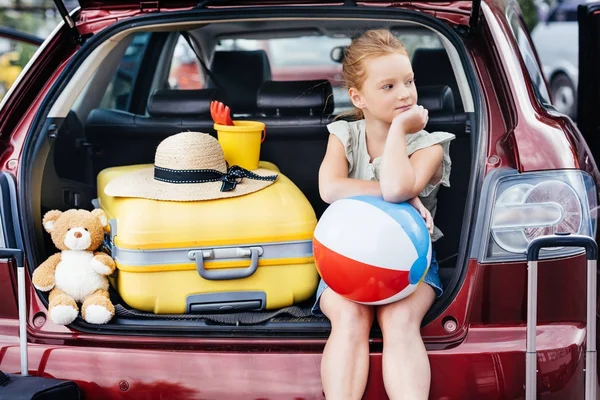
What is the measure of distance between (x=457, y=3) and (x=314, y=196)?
863 millimetres

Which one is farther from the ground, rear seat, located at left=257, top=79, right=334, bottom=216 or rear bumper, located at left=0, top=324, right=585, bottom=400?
rear seat, located at left=257, top=79, right=334, bottom=216

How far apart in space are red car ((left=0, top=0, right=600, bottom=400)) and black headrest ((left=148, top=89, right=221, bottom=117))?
0.36 m

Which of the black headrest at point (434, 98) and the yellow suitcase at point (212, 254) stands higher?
the black headrest at point (434, 98)

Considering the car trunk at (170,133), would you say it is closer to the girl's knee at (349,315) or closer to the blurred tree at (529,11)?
the girl's knee at (349,315)

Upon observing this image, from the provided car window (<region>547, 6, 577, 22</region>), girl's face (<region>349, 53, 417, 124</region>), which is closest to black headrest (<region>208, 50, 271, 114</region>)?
girl's face (<region>349, 53, 417, 124</region>)

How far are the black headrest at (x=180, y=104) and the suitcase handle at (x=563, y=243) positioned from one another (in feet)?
5.08

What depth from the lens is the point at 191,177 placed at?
8.30ft

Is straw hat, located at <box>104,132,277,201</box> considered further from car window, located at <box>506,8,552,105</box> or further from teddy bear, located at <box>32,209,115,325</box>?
car window, located at <box>506,8,552,105</box>

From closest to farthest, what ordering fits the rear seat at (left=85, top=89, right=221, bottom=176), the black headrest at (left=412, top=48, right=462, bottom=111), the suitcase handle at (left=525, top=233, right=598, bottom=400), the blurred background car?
1. the suitcase handle at (left=525, top=233, right=598, bottom=400)
2. the rear seat at (left=85, top=89, right=221, bottom=176)
3. the black headrest at (left=412, top=48, right=462, bottom=111)
4. the blurred background car

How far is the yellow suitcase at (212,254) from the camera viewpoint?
237cm

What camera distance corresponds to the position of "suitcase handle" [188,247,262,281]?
7.78ft

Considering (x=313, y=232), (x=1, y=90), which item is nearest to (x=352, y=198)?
(x=313, y=232)

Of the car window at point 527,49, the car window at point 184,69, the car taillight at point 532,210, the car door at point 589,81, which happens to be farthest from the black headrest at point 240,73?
the car taillight at point 532,210

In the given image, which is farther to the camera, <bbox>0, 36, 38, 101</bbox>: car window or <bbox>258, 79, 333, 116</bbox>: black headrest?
<bbox>0, 36, 38, 101</bbox>: car window
